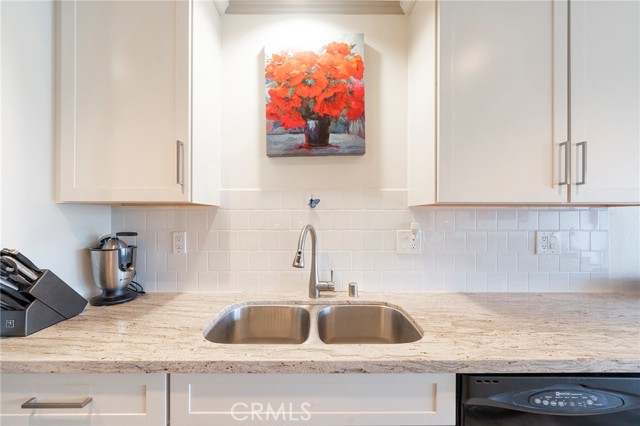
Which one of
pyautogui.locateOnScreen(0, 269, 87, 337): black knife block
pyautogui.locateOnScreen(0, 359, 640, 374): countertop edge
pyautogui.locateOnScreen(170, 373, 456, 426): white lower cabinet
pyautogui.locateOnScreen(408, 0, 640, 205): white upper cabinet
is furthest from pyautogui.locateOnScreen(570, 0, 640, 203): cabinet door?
pyautogui.locateOnScreen(0, 269, 87, 337): black knife block

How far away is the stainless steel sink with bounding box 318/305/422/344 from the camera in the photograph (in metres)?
1.32

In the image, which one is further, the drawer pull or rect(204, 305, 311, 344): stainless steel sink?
rect(204, 305, 311, 344): stainless steel sink

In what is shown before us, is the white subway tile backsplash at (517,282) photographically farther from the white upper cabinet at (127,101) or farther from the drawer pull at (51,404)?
the drawer pull at (51,404)

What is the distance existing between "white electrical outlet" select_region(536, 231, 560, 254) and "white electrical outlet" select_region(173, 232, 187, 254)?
5.87ft

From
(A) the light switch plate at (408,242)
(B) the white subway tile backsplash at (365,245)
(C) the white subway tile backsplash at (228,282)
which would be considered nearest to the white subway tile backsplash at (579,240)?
(B) the white subway tile backsplash at (365,245)

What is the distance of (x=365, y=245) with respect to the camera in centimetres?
151

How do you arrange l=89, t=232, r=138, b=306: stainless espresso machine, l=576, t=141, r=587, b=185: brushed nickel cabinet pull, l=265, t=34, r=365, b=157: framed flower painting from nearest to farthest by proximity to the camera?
1. l=576, t=141, r=587, b=185: brushed nickel cabinet pull
2. l=89, t=232, r=138, b=306: stainless espresso machine
3. l=265, t=34, r=365, b=157: framed flower painting

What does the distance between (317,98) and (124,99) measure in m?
0.83

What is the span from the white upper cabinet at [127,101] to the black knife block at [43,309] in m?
0.34

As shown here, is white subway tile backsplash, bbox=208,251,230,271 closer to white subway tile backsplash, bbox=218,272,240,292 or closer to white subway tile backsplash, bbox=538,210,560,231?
white subway tile backsplash, bbox=218,272,240,292

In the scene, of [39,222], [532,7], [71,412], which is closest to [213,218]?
[39,222]

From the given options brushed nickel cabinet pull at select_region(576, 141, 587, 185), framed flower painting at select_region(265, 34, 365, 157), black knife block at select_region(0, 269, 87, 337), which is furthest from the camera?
framed flower painting at select_region(265, 34, 365, 157)

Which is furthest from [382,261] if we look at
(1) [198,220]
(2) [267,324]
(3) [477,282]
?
(1) [198,220]

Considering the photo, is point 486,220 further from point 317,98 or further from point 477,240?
point 317,98
